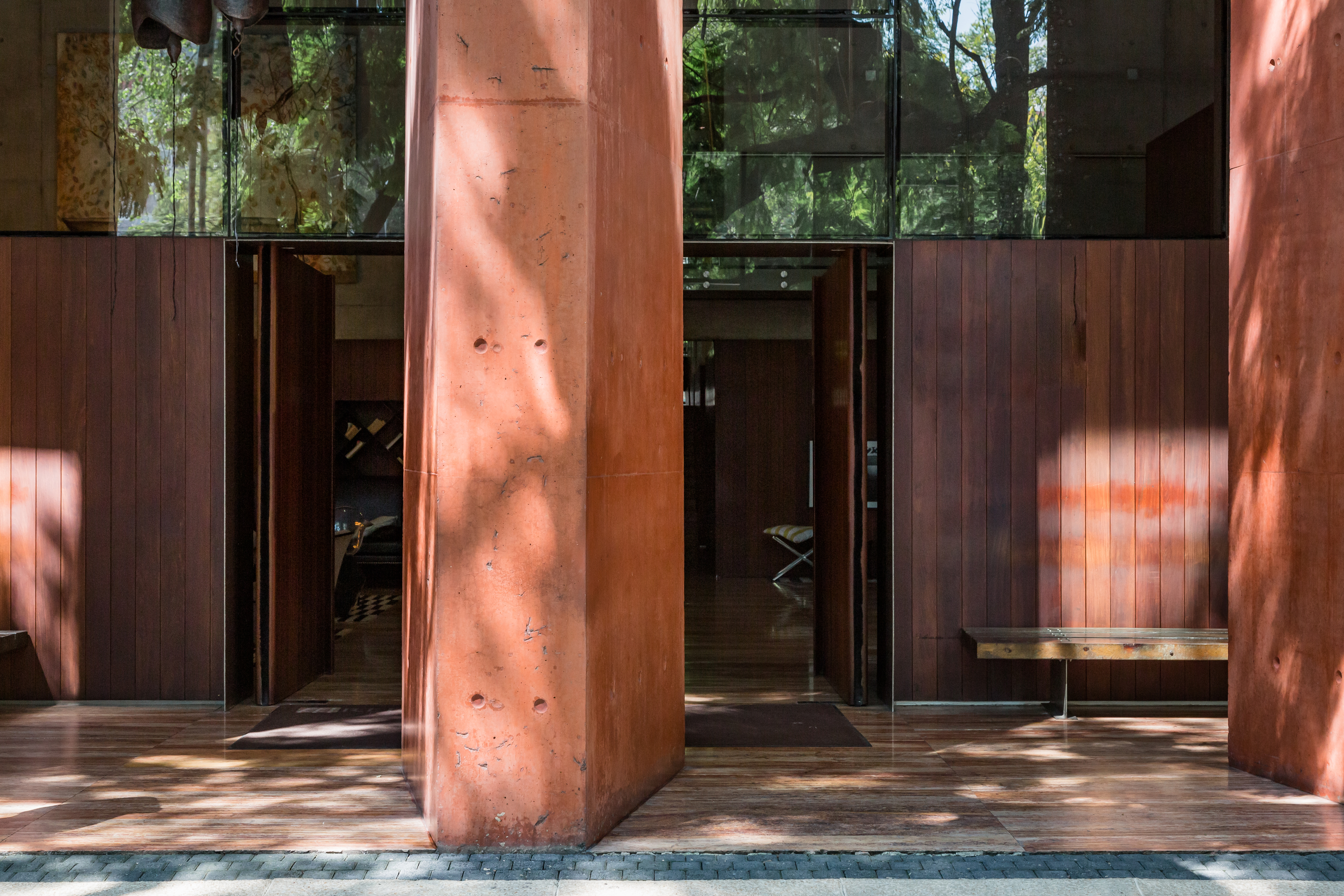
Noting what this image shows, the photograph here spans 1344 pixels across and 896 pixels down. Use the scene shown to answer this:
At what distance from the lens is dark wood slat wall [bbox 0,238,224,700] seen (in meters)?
5.73

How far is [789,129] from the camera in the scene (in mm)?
5770

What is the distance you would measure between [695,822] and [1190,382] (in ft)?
12.0

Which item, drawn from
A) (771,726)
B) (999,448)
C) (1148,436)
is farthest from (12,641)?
(1148,436)

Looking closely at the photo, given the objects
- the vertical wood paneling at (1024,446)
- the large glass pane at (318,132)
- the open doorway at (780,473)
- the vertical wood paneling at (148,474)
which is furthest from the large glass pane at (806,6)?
the vertical wood paneling at (148,474)

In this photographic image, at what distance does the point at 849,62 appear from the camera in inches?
227

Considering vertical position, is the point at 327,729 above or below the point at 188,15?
below

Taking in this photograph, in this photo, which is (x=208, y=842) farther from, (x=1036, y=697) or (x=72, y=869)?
(x=1036, y=697)

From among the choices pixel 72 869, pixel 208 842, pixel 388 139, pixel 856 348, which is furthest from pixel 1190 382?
pixel 72 869

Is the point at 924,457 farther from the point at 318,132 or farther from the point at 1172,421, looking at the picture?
the point at 318,132

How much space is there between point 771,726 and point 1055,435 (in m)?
2.15

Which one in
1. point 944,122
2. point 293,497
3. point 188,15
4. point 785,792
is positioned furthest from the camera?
point 293,497

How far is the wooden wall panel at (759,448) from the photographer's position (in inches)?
435

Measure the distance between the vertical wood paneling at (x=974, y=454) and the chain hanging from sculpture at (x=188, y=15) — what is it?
11.9 ft

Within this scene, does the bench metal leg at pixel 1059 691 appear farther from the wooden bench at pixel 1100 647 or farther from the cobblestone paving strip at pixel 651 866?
the cobblestone paving strip at pixel 651 866
